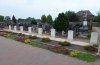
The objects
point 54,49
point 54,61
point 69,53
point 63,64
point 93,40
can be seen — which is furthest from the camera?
point 93,40

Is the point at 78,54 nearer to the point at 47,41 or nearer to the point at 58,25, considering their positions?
the point at 47,41

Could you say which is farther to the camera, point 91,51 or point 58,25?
point 58,25

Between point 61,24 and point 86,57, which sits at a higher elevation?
point 61,24

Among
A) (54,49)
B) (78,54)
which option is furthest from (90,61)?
(54,49)

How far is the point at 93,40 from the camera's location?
16.3 meters

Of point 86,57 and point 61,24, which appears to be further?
point 61,24

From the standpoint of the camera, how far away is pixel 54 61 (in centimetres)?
1104

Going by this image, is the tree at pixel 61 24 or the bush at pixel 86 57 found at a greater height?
the tree at pixel 61 24

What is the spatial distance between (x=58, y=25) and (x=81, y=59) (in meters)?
14.2

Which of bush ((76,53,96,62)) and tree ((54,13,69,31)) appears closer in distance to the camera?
bush ((76,53,96,62))

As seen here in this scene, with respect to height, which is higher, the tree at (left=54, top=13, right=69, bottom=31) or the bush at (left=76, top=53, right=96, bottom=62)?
the tree at (left=54, top=13, right=69, bottom=31)

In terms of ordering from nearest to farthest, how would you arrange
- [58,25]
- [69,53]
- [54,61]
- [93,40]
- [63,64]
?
[63,64] → [54,61] → [69,53] → [93,40] → [58,25]

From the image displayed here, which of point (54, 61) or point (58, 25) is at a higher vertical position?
point (58, 25)

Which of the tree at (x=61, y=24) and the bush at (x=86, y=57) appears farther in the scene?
the tree at (x=61, y=24)
